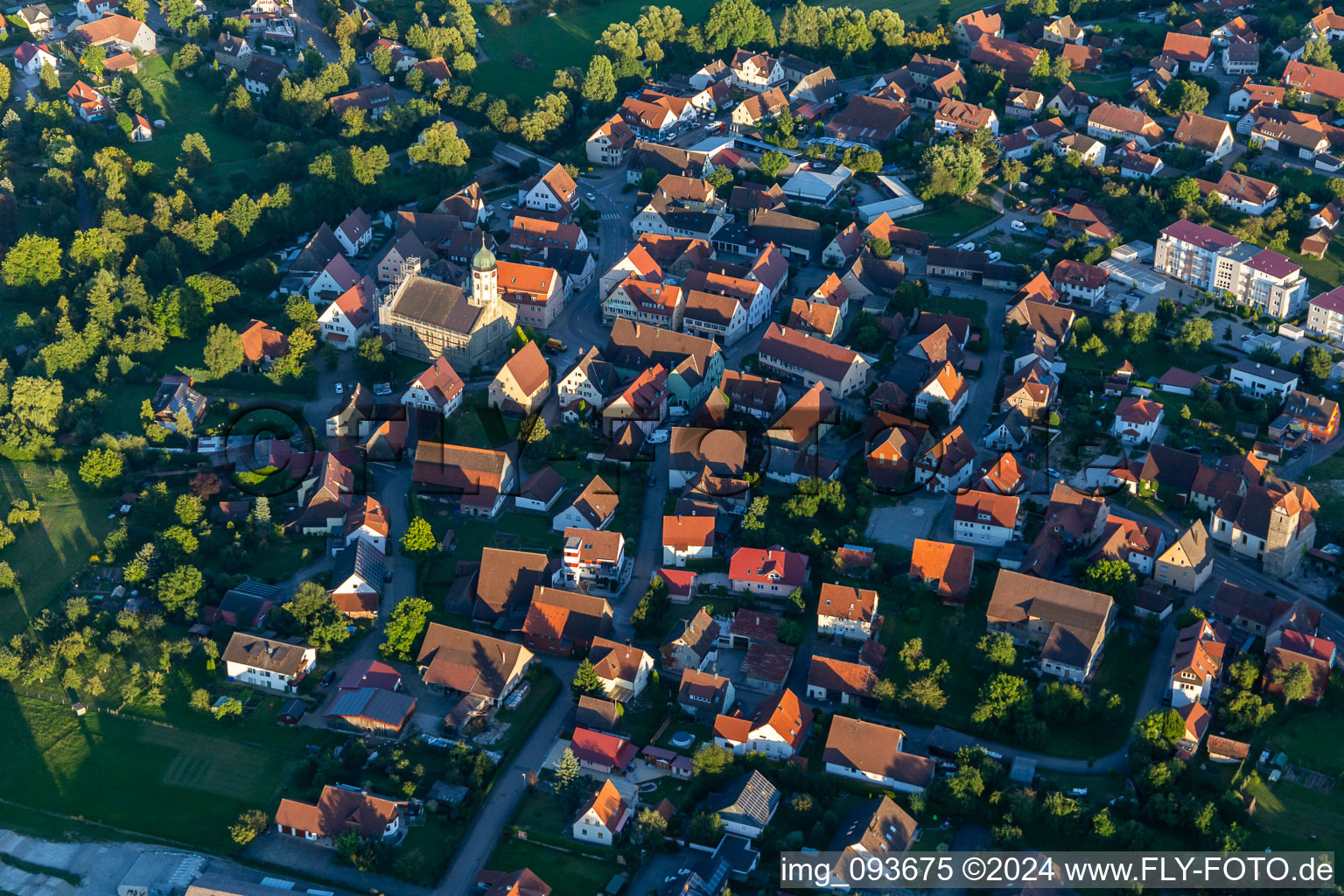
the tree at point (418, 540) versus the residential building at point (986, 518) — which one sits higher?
the residential building at point (986, 518)

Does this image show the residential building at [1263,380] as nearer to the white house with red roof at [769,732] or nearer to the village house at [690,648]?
the village house at [690,648]

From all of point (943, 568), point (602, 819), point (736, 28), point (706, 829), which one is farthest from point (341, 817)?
point (736, 28)

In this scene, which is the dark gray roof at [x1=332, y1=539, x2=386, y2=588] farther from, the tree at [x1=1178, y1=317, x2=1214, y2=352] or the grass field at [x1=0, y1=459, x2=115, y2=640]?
the tree at [x1=1178, y1=317, x2=1214, y2=352]

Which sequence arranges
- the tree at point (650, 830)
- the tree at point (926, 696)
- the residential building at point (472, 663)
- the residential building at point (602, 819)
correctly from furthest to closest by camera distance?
the residential building at point (472, 663) → the tree at point (926, 696) → the residential building at point (602, 819) → the tree at point (650, 830)

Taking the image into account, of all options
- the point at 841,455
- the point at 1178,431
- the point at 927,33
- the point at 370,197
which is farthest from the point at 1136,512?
the point at 927,33

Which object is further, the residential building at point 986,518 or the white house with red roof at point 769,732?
the residential building at point 986,518

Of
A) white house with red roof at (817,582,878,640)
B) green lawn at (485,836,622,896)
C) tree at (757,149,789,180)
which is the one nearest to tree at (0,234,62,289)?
tree at (757,149,789,180)

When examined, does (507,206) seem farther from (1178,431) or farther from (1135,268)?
(1178,431)

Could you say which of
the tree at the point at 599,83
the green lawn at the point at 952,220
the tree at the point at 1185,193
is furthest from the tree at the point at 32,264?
the tree at the point at 1185,193
